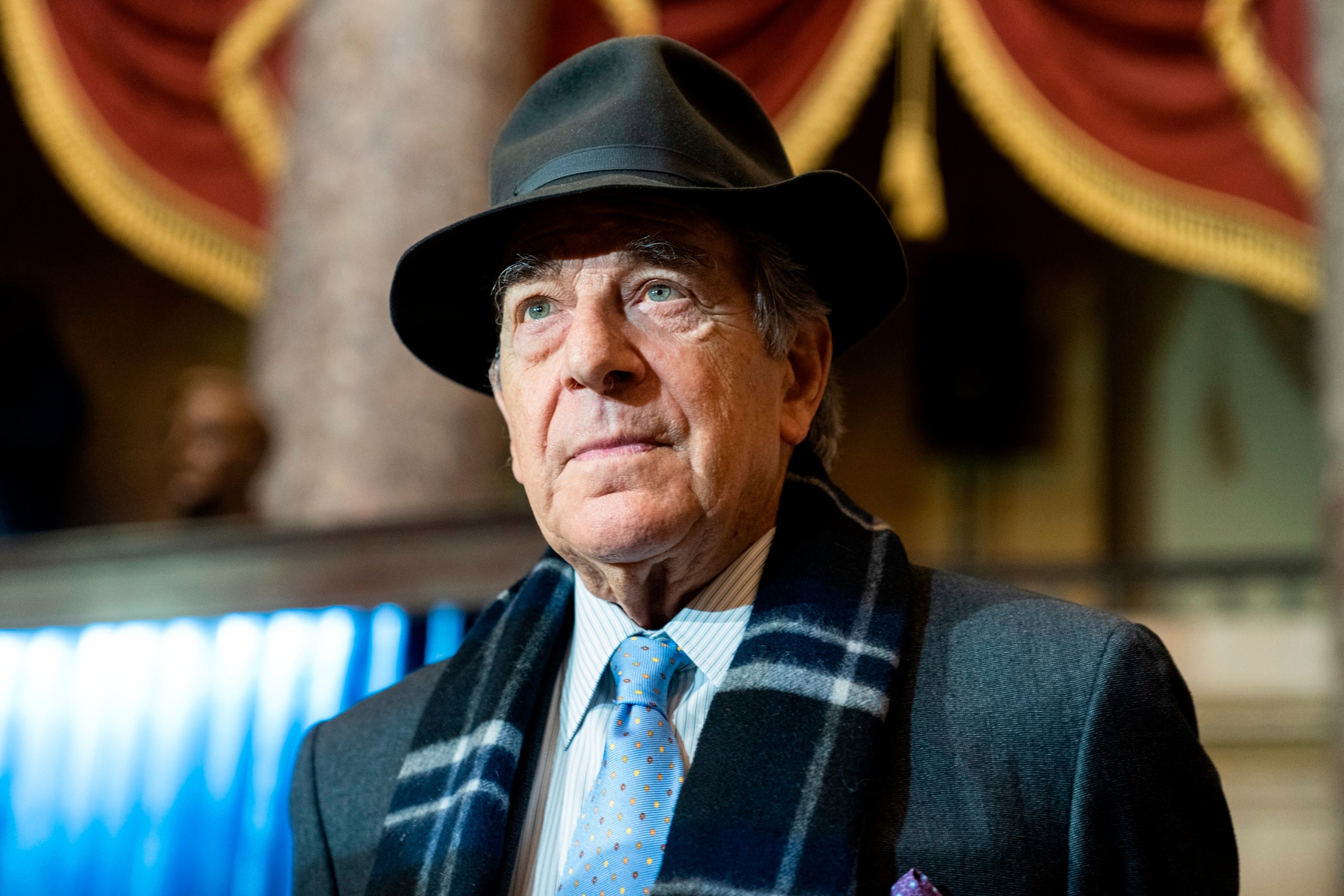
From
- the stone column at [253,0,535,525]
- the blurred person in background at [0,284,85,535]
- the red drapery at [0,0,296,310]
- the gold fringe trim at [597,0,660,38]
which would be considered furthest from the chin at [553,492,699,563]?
the blurred person in background at [0,284,85,535]

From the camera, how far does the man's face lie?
1.32 meters

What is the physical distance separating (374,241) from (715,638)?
2754 mm

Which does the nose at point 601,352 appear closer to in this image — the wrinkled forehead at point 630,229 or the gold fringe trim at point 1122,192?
the wrinkled forehead at point 630,229

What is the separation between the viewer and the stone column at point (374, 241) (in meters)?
3.74

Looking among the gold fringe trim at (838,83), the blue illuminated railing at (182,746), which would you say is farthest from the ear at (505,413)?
the gold fringe trim at (838,83)

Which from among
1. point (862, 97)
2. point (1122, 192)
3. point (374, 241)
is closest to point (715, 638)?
point (374, 241)

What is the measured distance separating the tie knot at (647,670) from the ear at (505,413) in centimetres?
21

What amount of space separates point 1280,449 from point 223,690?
7188 millimetres

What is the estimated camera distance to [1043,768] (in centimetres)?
124

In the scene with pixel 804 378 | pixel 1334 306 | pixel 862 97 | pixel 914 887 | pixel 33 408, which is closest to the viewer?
pixel 914 887

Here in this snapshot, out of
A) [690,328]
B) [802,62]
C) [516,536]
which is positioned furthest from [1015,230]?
[690,328]

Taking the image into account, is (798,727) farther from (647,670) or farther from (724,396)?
(724,396)

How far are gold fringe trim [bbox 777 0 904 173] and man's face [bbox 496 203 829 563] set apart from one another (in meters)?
2.87

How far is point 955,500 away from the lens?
8.95m
